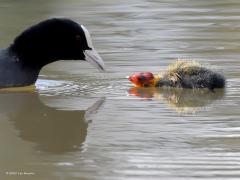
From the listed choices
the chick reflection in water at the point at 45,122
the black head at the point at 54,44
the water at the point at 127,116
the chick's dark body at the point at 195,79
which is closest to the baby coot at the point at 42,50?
the black head at the point at 54,44

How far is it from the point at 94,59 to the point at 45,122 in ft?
4.70

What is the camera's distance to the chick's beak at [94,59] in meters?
7.70

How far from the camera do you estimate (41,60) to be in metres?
8.05

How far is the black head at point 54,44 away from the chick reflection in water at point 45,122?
1.47ft

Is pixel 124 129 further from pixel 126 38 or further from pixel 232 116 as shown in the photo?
pixel 126 38

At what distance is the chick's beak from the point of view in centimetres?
770

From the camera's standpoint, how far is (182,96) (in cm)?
736

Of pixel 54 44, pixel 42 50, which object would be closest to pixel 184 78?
pixel 54 44

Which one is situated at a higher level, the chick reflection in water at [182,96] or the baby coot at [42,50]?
the baby coot at [42,50]

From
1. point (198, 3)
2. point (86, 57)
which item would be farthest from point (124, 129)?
point (198, 3)

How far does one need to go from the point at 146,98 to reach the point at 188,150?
1.95 meters

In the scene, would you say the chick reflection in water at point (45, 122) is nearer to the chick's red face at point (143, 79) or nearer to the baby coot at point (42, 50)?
the baby coot at point (42, 50)

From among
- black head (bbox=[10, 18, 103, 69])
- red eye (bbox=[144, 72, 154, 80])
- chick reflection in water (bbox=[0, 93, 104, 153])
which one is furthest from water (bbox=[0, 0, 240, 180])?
black head (bbox=[10, 18, 103, 69])

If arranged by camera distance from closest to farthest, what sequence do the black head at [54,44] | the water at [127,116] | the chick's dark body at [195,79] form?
the water at [127,116] < the chick's dark body at [195,79] < the black head at [54,44]
